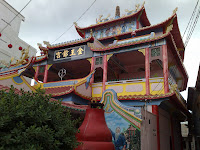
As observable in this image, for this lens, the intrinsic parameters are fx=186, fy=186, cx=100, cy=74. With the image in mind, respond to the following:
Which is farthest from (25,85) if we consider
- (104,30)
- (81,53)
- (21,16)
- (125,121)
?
(21,16)

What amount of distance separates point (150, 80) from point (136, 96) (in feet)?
4.58

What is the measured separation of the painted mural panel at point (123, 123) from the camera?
7.34m

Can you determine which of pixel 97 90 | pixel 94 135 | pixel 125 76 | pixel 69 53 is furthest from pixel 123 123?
pixel 125 76

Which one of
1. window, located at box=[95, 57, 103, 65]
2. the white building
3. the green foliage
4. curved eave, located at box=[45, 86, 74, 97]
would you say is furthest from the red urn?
the white building

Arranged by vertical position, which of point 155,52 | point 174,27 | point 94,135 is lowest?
point 94,135

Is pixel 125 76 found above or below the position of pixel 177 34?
below

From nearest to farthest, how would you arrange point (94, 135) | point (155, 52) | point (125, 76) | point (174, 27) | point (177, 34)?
point (94, 135), point (155, 52), point (174, 27), point (177, 34), point (125, 76)

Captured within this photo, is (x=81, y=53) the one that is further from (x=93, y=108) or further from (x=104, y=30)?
(x=93, y=108)

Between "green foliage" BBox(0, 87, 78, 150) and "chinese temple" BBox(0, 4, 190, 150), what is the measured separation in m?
4.08

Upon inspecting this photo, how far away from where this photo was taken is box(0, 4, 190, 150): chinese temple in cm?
796

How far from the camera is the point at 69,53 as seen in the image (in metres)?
15.2

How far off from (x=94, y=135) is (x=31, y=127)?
1.79 metres

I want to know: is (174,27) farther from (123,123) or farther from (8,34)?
(8,34)

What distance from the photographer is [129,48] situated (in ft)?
43.3
